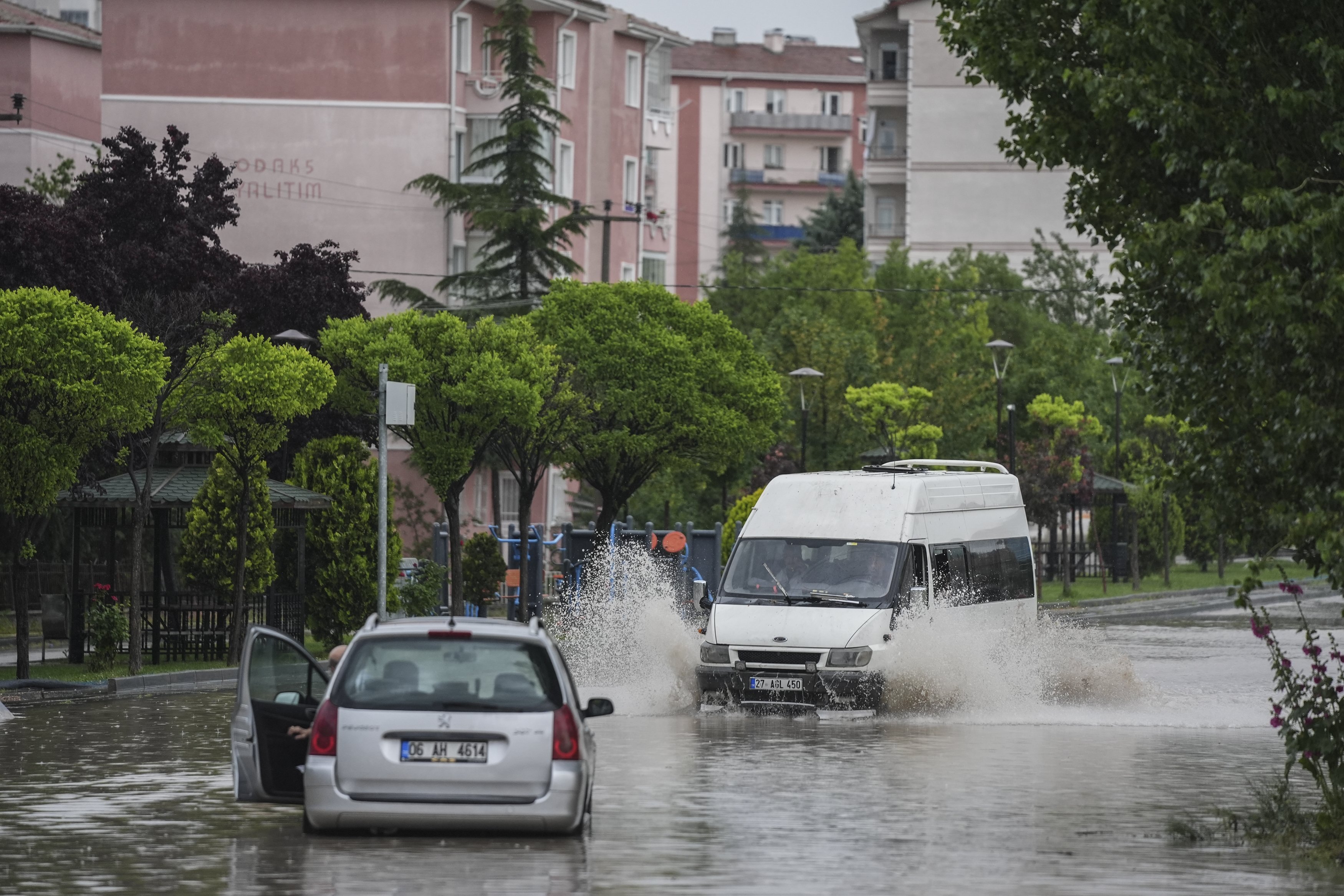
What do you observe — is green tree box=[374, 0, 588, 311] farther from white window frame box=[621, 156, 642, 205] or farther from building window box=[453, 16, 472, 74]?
white window frame box=[621, 156, 642, 205]

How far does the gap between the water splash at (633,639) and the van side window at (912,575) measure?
2084mm

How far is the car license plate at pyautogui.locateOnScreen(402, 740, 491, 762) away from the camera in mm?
12688

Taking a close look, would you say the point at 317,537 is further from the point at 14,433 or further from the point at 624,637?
the point at 14,433

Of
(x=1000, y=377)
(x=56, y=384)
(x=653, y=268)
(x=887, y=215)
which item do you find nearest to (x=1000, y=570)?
(x=56, y=384)

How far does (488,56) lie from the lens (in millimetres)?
67375

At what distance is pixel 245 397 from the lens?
98.0ft

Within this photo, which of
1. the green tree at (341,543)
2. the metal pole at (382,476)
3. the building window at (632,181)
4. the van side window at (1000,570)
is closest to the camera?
the metal pole at (382,476)

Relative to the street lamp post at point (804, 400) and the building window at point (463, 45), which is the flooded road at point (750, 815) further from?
the building window at point (463, 45)

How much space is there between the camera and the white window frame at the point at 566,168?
227ft

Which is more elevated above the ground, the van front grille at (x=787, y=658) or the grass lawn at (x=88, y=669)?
the van front grille at (x=787, y=658)

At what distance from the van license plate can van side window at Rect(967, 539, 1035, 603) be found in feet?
12.9

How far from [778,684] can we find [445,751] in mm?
9999

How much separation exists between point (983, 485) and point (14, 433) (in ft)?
36.5

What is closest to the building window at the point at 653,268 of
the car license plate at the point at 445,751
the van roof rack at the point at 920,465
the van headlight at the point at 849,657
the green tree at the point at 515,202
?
the green tree at the point at 515,202
